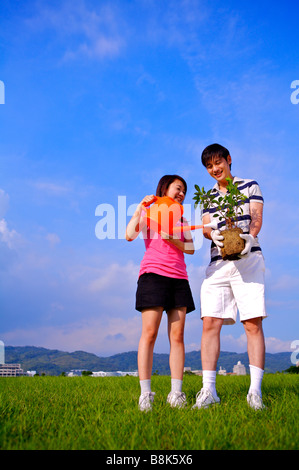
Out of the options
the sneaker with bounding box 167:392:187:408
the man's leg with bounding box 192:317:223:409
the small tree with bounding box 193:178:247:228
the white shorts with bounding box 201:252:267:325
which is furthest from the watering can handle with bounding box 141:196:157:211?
the sneaker with bounding box 167:392:187:408

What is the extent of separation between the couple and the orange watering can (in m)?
0.07

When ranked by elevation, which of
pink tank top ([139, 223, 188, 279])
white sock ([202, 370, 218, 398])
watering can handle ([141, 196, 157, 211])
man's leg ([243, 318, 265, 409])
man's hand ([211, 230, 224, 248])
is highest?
watering can handle ([141, 196, 157, 211])

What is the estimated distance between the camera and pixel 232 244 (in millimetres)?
3711

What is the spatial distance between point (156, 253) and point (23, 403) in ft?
7.23

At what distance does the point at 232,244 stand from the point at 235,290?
1.81 ft

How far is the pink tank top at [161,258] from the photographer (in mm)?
3898

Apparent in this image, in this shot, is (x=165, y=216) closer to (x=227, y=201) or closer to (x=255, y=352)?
(x=227, y=201)

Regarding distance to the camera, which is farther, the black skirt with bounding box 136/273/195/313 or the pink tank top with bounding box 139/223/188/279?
the pink tank top with bounding box 139/223/188/279

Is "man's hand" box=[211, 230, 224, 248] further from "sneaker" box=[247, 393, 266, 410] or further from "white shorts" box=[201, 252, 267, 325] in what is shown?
"sneaker" box=[247, 393, 266, 410]

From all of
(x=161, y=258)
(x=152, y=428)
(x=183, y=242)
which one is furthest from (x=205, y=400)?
(x=183, y=242)

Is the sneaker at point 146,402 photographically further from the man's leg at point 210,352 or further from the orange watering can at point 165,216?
the orange watering can at point 165,216

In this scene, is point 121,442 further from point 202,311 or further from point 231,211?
point 231,211

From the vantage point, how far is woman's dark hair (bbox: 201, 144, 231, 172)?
4168mm

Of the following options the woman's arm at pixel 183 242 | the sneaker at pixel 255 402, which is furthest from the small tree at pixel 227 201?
the sneaker at pixel 255 402
